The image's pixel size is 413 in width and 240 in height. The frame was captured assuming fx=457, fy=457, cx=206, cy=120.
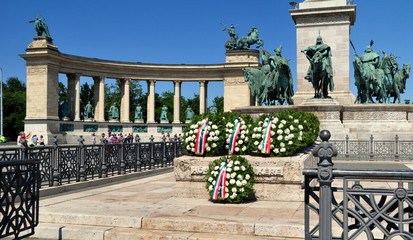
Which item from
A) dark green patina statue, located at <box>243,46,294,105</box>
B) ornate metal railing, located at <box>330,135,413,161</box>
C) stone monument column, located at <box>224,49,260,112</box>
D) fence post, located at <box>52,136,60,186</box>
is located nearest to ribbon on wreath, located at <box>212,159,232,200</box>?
fence post, located at <box>52,136,60,186</box>

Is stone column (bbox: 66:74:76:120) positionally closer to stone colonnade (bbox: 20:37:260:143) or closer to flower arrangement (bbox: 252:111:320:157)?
stone colonnade (bbox: 20:37:260:143)

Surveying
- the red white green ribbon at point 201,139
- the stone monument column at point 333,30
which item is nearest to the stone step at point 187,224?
the red white green ribbon at point 201,139

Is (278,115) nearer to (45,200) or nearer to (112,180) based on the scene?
(45,200)

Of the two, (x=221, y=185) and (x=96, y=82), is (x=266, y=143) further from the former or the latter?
(x=96, y=82)

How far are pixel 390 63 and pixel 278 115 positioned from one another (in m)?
22.0

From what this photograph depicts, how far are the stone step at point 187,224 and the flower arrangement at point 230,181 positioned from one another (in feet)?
5.13

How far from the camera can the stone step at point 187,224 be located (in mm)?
7250

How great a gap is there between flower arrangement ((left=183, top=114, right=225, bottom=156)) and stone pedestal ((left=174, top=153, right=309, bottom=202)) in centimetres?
22

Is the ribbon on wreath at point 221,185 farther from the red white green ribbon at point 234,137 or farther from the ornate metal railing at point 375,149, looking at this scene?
the ornate metal railing at point 375,149

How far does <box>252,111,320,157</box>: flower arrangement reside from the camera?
33.5 ft

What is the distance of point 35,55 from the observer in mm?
54500

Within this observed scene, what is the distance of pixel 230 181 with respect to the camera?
9539mm

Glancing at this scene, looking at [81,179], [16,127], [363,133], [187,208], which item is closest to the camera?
[187,208]

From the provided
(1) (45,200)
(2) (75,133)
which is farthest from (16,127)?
(1) (45,200)
